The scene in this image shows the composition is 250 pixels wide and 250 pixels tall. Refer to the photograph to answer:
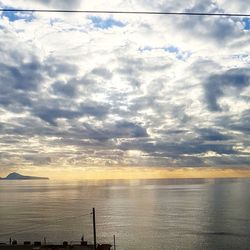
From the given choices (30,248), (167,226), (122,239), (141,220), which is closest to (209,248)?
(122,239)

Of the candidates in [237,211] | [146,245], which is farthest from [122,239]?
[237,211]

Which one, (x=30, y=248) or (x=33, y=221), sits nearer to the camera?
(x=30, y=248)

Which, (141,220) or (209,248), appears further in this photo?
(141,220)

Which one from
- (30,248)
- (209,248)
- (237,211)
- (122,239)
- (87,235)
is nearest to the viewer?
(30,248)

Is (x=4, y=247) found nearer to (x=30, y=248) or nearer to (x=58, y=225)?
(x=30, y=248)

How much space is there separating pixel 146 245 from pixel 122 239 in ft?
36.2

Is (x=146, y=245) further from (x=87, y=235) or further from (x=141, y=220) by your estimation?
(x=141, y=220)

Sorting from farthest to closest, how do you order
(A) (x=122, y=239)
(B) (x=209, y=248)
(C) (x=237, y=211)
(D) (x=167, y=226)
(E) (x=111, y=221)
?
1. (C) (x=237, y=211)
2. (E) (x=111, y=221)
3. (D) (x=167, y=226)
4. (A) (x=122, y=239)
5. (B) (x=209, y=248)

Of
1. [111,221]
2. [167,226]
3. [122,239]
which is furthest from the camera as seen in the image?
[111,221]

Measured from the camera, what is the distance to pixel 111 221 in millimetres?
144000

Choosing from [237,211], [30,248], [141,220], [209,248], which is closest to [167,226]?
[141,220]

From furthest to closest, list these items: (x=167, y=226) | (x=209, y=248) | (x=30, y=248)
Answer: (x=167, y=226) → (x=209, y=248) → (x=30, y=248)

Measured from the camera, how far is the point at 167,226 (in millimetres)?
Answer: 128375

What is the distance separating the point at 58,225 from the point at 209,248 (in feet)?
209
